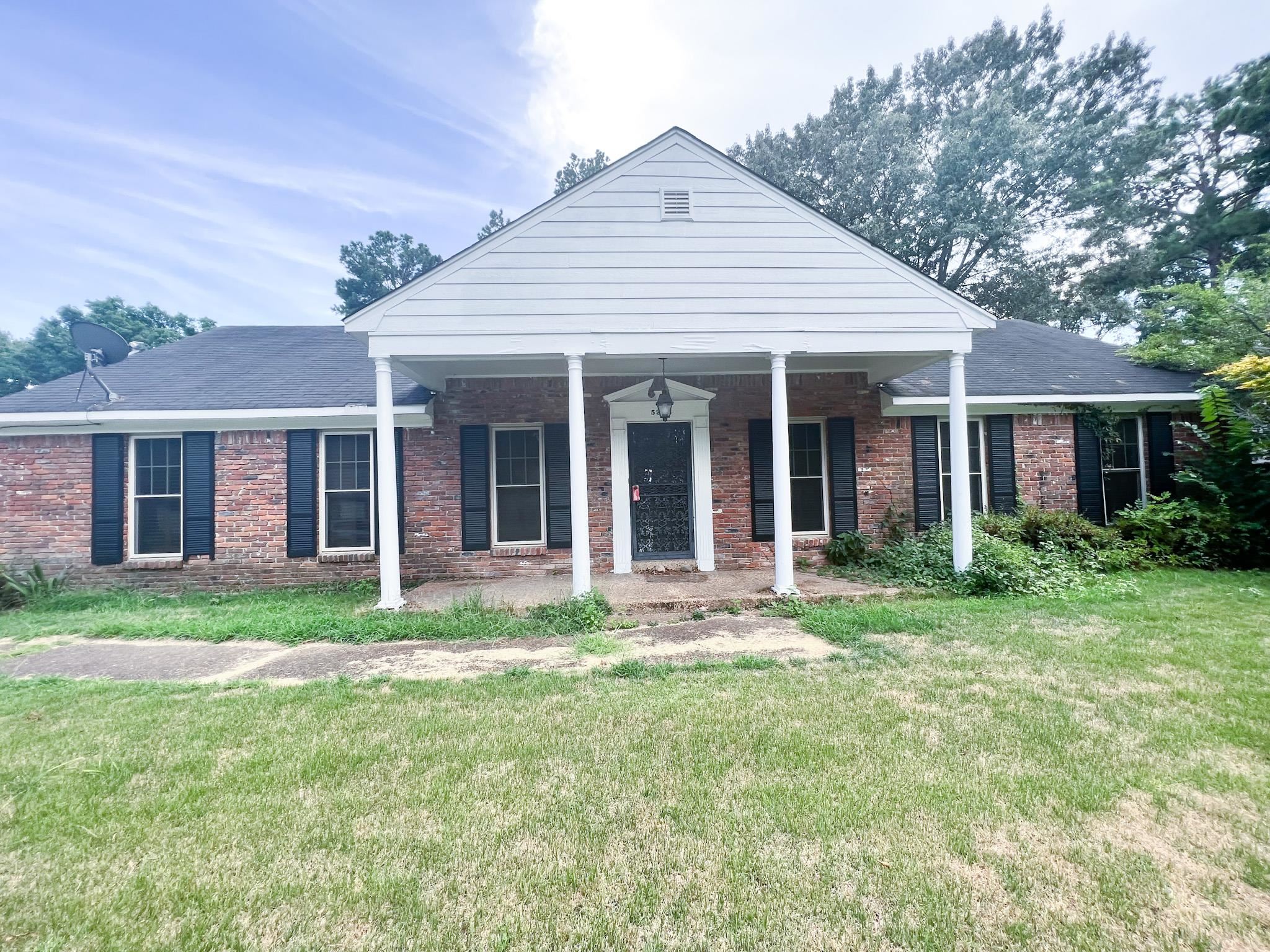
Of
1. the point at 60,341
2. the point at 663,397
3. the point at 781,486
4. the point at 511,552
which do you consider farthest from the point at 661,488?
the point at 60,341

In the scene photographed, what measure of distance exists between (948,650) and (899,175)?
1896cm

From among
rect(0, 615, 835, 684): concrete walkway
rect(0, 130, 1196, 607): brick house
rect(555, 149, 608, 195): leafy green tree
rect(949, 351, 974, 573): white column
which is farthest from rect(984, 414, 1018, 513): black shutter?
rect(555, 149, 608, 195): leafy green tree

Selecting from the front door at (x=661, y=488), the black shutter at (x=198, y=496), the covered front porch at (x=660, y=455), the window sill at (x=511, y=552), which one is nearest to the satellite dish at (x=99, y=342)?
the black shutter at (x=198, y=496)

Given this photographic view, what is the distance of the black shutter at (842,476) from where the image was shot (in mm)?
8695

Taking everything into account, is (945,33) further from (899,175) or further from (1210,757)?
(1210,757)

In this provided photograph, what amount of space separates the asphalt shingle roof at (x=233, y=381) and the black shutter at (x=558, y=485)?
2011mm

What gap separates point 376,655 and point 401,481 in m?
3.89

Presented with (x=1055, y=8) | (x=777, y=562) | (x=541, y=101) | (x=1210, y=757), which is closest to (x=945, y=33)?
(x=1055, y=8)

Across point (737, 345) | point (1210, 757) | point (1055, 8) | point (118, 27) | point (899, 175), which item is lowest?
point (1210, 757)

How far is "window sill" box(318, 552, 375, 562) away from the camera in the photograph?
8266 millimetres

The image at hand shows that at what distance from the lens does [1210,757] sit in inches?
110

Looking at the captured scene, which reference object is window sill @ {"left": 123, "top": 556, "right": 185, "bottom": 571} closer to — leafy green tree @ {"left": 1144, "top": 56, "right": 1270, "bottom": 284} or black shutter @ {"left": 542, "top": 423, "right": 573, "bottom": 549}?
black shutter @ {"left": 542, "top": 423, "right": 573, "bottom": 549}

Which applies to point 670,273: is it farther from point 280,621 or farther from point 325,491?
point 325,491

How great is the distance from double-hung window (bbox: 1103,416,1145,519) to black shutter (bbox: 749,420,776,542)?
5.78m
